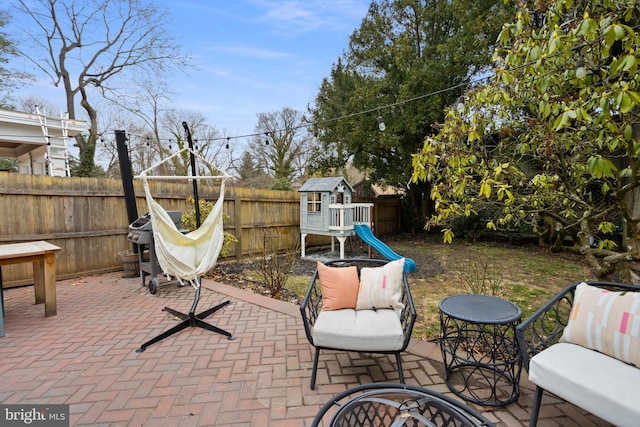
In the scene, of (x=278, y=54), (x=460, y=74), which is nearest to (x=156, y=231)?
(x=278, y=54)

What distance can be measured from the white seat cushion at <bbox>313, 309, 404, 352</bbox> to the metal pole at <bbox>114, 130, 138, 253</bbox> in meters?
4.14

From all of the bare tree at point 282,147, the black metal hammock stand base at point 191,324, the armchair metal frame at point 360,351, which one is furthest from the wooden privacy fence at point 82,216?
the bare tree at point 282,147

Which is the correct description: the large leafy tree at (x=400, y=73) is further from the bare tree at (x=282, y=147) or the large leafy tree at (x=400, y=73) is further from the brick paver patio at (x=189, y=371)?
the brick paver patio at (x=189, y=371)

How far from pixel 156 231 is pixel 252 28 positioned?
5.61 m

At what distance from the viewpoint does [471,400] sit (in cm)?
187

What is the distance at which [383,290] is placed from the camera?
2.39 metres

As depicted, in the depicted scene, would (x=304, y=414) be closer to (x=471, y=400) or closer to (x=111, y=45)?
(x=471, y=400)

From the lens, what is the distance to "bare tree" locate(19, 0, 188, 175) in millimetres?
11047

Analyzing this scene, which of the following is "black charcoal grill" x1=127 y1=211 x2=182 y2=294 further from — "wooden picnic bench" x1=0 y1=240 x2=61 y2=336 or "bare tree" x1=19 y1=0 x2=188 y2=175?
"bare tree" x1=19 y1=0 x2=188 y2=175

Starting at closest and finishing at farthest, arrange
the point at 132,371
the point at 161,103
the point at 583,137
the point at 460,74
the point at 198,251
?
1. the point at 132,371
2. the point at 583,137
3. the point at 198,251
4. the point at 460,74
5. the point at 161,103

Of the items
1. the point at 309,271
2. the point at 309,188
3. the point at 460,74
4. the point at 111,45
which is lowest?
the point at 309,271

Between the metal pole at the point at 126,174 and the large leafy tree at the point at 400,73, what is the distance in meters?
5.24

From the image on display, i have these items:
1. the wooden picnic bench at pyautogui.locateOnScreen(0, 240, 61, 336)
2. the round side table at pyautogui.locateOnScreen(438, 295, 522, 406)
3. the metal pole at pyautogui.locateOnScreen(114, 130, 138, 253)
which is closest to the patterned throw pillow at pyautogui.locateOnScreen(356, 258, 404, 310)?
the round side table at pyautogui.locateOnScreen(438, 295, 522, 406)

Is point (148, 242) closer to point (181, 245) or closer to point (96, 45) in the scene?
point (181, 245)
